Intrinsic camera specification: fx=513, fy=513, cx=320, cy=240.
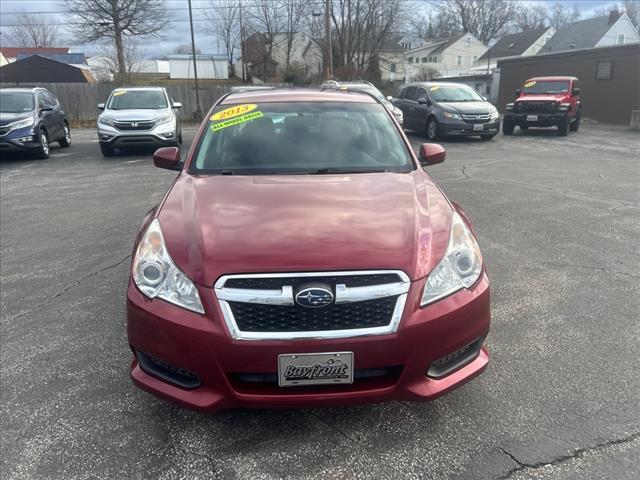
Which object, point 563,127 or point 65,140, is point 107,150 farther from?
point 563,127

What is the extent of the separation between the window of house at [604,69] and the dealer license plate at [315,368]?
25903mm

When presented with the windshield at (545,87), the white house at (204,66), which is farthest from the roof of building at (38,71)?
the windshield at (545,87)

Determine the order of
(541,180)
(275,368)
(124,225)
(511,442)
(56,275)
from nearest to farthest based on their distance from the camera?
1. (275,368)
2. (511,442)
3. (56,275)
4. (124,225)
5. (541,180)

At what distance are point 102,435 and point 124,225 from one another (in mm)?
4495

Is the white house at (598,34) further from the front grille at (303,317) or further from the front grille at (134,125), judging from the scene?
the front grille at (303,317)

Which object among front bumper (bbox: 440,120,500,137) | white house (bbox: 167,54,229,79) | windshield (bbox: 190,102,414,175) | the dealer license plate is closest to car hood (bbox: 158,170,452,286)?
windshield (bbox: 190,102,414,175)

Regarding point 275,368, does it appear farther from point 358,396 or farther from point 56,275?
point 56,275

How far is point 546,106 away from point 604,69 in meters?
8.85

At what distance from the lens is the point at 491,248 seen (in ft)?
17.9

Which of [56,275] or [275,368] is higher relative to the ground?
[275,368]

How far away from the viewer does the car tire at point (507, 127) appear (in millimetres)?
18109

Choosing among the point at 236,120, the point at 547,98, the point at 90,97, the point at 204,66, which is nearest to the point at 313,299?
the point at 236,120

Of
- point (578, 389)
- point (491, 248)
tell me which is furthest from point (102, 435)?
point (491, 248)

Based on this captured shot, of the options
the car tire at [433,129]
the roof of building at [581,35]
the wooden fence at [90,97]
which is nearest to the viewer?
the car tire at [433,129]
